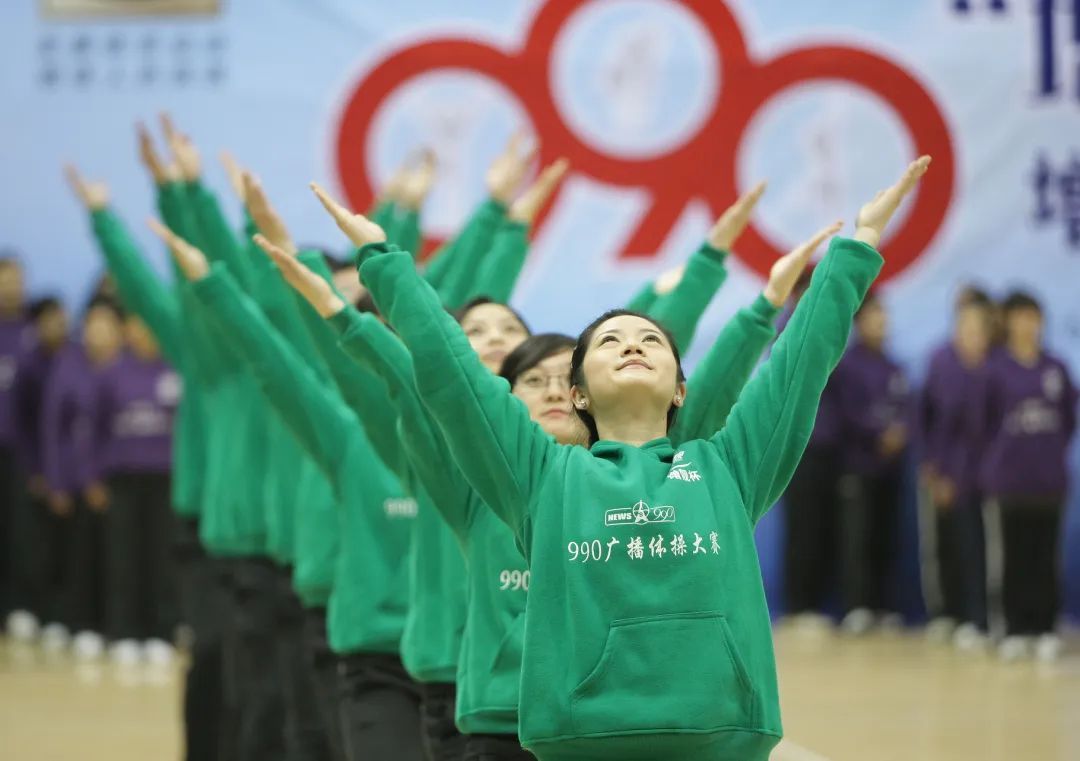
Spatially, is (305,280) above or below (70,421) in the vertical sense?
above

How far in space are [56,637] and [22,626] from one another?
0.31m

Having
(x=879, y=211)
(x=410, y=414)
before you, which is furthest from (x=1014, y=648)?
(x=879, y=211)

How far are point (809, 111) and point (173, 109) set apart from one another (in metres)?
3.52

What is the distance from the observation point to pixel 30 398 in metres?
10.3

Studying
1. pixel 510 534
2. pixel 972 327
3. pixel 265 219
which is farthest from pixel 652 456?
pixel 972 327

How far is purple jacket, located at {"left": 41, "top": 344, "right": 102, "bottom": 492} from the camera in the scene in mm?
9680

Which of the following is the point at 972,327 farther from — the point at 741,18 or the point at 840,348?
the point at 840,348

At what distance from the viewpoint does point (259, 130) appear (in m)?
10.2

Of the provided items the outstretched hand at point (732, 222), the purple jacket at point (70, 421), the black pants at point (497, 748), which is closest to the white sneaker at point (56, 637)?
the purple jacket at point (70, 421)

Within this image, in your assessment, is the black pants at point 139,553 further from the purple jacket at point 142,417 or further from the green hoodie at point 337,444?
the green hoodie at point 337,444

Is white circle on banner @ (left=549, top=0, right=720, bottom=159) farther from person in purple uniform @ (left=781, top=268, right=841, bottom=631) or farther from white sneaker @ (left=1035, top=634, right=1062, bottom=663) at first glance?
white sneaker @ (left=1035, top=634, right=1062, bottom=663)

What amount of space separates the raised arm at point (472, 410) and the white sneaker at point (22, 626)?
788cm

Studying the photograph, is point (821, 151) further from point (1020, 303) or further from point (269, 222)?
point (269, 222)

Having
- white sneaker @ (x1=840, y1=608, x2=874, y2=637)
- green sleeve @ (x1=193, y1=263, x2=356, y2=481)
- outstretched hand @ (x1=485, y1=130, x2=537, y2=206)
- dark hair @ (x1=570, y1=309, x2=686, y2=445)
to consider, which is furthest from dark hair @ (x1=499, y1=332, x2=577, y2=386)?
white sneaker @ (x1=840, y1=608, x2=874, y2=637)
